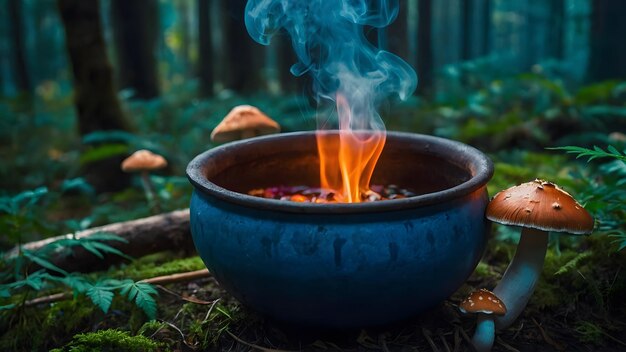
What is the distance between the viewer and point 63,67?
34.0m

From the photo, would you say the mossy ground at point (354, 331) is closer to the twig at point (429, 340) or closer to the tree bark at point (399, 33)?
the twig at point (429, 340)

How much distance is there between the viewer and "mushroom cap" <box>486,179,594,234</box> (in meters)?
2.49

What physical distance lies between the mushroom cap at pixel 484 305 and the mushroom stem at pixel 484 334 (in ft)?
0.37

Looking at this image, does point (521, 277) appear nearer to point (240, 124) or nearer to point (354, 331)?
point (354, 331)

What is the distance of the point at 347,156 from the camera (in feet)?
11.1

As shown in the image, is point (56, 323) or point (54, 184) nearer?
point (56, 323)

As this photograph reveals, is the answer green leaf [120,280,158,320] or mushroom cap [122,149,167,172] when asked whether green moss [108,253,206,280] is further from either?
mushroom cap [122,149,167,172]

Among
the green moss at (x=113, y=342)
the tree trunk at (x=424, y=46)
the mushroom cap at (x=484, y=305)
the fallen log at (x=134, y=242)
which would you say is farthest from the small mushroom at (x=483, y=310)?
the tree trunk at (x=424, y=46)

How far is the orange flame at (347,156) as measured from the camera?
3338 millimetres

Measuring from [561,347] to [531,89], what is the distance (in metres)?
7.45

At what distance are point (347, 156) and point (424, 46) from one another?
11555 mm

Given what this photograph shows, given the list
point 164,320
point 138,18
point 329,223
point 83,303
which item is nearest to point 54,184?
point 138,18

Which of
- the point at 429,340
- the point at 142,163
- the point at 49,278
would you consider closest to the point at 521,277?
the point at 429,340

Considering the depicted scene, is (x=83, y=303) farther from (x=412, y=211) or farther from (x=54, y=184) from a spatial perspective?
(x=54, y=184)
